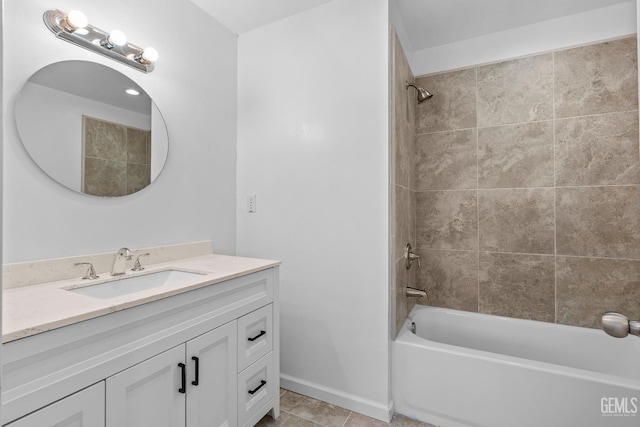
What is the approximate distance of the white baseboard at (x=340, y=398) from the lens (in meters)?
1.81

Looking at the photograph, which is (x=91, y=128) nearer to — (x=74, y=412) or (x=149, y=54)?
(x=149, y=54)

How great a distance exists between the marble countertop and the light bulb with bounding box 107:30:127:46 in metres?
→ 1.07

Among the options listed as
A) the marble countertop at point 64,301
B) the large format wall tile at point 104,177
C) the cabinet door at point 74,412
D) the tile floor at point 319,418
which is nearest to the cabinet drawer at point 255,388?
the tile floor at point 319,418

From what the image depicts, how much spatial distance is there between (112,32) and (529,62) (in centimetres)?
251

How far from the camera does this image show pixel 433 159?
8.27ft

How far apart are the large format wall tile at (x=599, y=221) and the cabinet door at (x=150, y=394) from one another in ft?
7.72

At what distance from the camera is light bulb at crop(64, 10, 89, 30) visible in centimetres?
137

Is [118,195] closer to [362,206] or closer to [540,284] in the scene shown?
[362,206]

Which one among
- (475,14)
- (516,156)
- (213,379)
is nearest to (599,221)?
(516,156)

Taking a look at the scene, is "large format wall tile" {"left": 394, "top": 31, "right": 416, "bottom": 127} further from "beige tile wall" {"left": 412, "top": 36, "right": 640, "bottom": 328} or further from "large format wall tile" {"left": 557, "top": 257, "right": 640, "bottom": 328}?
"large format wall tile" {"left": 557, "top": 257, "right": 640, "bottom": 328}

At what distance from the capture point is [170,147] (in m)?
1.85

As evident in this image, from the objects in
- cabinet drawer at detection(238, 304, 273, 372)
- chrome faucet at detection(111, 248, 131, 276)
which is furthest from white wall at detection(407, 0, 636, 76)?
chrome faucet at detection(111, 248, 131, 276)

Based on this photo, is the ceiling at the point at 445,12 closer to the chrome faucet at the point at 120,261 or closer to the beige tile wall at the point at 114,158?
the beige tile wall at the point at 114,158

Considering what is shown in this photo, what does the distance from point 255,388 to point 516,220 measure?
1.99 meters
